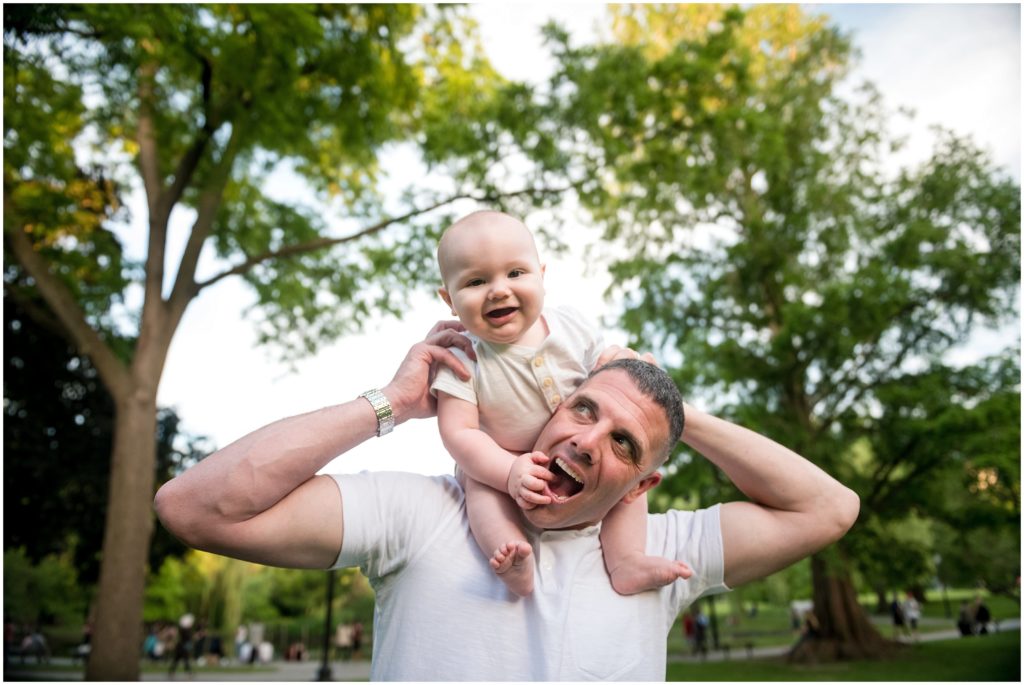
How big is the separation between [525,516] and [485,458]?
183 mm

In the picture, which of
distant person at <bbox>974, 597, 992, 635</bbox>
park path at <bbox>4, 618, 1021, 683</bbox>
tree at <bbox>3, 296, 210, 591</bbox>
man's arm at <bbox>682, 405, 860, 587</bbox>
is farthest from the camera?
distant person at <bbox>974, 597, 992, 635</bbox>

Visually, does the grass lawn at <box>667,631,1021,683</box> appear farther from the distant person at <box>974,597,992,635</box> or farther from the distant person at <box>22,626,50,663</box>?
the distant person at <box>22,626,50,663</box>

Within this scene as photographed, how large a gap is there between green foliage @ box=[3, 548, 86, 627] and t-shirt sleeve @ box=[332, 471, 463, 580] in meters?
22.1

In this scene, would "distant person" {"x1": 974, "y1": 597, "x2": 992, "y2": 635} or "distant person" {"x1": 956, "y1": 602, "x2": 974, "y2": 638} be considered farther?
"distant person" {"x1": 956, "y1": 602, "x2": 974, "y2": 638}

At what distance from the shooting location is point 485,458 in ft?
5.40

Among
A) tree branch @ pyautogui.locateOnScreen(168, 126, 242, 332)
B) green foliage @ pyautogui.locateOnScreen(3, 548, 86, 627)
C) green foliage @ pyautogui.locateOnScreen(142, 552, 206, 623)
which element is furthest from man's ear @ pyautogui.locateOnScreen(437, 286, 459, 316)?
green foliage @ pyautogui.locateOnScreen(142, 552, 206, 623)

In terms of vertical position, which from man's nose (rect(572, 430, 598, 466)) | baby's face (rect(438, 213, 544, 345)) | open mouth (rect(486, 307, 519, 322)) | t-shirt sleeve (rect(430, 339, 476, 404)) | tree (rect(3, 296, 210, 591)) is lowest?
man's nose (rect(572, 430, 598, 466))

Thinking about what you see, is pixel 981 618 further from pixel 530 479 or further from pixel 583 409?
pixel 530 479

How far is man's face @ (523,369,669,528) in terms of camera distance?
5.07 feet

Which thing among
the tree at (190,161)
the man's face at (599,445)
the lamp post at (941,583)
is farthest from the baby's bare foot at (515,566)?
the lamp post at (941,583)

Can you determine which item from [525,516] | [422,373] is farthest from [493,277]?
[525,516]

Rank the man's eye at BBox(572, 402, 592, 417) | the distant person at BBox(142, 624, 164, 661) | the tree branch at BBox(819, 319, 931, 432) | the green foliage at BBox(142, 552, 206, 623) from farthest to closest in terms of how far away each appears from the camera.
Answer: the green foliage at BBox(142, 552, 206, 623), the distant person at BBox(142, 624, 164, 661), the tree branch at BBox(819, 319, 931, 432), the man's eye at BBox(572, 402, 592, 417)

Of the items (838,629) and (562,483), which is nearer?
(562,483)

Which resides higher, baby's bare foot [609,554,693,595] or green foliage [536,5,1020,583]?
green foliage [536,5,1020,583]
